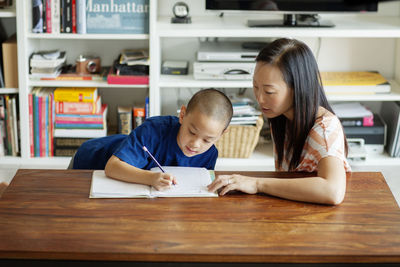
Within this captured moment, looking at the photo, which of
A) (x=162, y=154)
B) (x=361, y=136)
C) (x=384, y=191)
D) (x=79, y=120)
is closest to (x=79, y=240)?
(x=162, y=154)

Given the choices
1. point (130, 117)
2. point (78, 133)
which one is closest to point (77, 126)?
point (78, 133)

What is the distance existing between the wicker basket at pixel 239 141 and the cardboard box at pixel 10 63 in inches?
45.4

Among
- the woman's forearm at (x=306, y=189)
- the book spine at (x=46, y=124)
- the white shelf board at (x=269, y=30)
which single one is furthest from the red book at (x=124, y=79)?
the woman's forearm at (x=306, y=189)

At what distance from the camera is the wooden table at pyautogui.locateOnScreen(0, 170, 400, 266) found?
3.94ft

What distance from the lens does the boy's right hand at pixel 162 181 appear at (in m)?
1.48

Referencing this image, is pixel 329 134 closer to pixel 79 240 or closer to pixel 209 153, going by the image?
pixel 209 153

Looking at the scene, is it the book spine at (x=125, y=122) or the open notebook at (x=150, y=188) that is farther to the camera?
the book spine at (x=125, y=122)

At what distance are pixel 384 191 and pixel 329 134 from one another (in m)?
0.21

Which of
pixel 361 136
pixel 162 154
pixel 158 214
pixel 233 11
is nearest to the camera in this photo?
pixel 158 214

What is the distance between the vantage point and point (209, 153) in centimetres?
180

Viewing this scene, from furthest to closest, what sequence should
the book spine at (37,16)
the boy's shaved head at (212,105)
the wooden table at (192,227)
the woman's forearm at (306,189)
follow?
the book spine at (37,16)
the boy's shaved head at (212,105)
the woman's forearm at (306,189)
the wooden table at (192,227)

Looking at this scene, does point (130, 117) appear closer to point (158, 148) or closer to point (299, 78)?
point (158, 148)

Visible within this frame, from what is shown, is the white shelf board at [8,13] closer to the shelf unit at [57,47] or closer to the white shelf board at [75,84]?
the shelf unit at [57,47]

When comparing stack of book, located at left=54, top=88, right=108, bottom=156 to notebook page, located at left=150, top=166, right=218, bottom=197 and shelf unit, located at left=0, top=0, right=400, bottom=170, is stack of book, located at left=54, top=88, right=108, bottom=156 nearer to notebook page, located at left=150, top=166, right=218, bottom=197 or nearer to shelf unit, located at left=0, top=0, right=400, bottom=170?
shelf unit, located at left=0, top=0, right=400, bottom=170
